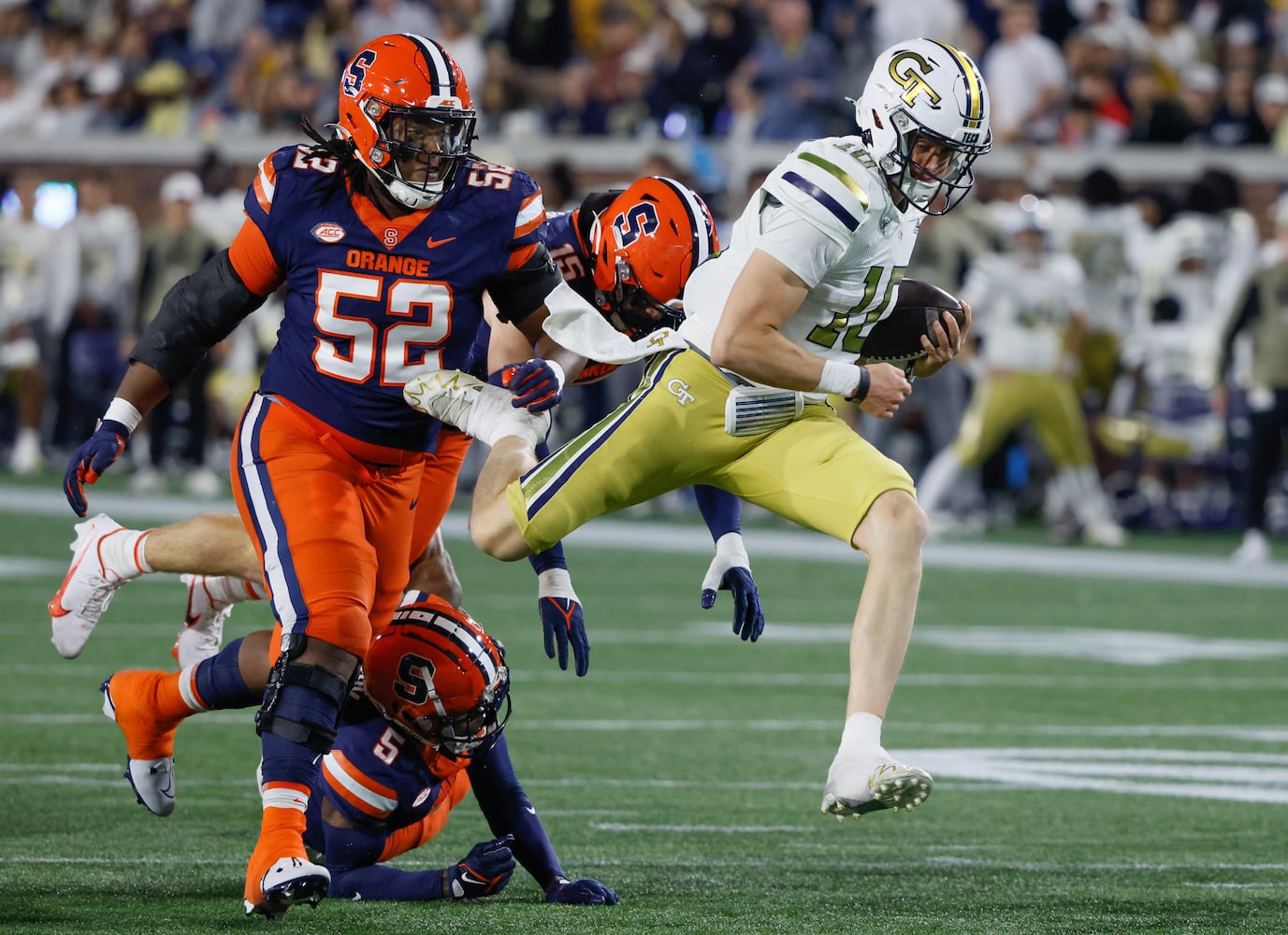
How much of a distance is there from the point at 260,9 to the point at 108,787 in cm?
1450

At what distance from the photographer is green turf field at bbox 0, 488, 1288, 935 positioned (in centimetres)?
466

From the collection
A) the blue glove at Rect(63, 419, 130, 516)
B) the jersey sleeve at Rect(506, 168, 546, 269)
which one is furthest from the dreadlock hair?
the blue glove at Rect(63, 419, 130, 516)

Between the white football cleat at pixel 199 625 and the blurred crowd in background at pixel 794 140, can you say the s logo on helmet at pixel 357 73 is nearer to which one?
the white football cleat at pixel 199 625

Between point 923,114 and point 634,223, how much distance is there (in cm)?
88

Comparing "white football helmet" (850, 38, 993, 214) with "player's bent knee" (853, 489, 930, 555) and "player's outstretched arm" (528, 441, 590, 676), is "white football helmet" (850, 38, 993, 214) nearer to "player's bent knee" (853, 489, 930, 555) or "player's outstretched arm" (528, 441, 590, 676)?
"player's bent knee" (853, 489, 930, 555)

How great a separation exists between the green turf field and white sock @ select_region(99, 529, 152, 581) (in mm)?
620

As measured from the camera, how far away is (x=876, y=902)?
474 cm

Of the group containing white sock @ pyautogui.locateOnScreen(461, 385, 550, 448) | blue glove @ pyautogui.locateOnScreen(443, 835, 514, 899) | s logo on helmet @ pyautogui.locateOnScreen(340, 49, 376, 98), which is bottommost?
blue glove @ pyautogui.locateOnScreen(443, 835, 514, 899)

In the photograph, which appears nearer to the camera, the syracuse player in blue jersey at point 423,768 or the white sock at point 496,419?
the syracuse player in blue jersey at point 423,768

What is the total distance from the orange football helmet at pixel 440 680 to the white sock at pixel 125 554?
97 centimetres

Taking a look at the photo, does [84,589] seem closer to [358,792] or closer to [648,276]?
[358,792]

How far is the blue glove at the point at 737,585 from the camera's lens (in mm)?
5469

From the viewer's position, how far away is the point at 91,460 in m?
5.02

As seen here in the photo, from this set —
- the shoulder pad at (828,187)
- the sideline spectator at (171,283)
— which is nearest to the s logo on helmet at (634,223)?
the shoulder pad at (828,187)
